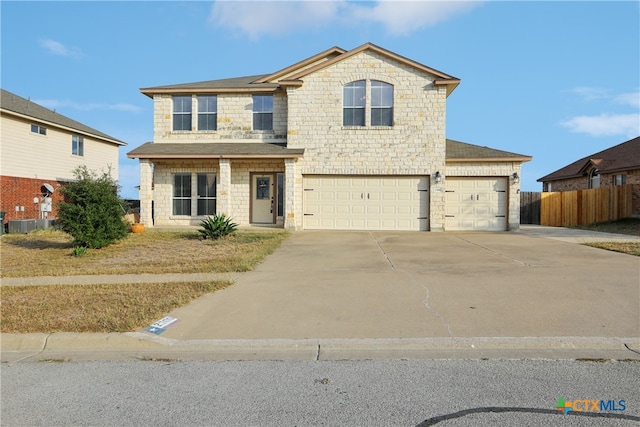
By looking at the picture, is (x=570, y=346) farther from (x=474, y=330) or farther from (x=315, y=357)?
(x=315, y=357)

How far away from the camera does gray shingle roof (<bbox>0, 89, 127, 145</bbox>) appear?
71.4 feet

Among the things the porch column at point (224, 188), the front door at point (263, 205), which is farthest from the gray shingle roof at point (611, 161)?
the porch column at point (224, 188)

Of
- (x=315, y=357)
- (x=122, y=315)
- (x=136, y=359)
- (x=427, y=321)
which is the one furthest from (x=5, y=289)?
(x=427, y=321)

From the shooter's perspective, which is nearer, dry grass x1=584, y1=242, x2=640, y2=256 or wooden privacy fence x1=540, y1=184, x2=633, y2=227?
dry grass x1=584, y1=242, x2=640, y2=256

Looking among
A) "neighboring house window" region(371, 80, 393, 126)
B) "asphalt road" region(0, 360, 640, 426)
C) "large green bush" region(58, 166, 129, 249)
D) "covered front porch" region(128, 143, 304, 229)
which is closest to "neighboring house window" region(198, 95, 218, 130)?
"covered front porch" region(128, 143, 304, 229)

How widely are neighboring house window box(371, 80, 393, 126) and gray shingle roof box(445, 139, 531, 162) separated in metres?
3.12

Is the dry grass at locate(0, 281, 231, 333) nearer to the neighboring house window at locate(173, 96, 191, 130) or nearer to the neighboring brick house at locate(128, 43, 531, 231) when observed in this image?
the neighboring brick house at locate(128, 43, 531, 231)

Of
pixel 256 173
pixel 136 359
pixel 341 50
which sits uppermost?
pixel 341 50

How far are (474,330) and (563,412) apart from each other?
1936mm

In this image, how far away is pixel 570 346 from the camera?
16.4 feet

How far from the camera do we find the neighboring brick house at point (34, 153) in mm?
21219

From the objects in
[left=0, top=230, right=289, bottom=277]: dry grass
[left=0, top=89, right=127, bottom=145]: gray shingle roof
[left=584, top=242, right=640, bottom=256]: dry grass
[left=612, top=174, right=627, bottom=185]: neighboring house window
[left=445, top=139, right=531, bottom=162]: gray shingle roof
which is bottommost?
[left=0, top=230, right=289, bottom=277]: dry grass

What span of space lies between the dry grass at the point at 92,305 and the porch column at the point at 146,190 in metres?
10.9

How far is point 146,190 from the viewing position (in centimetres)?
1889
